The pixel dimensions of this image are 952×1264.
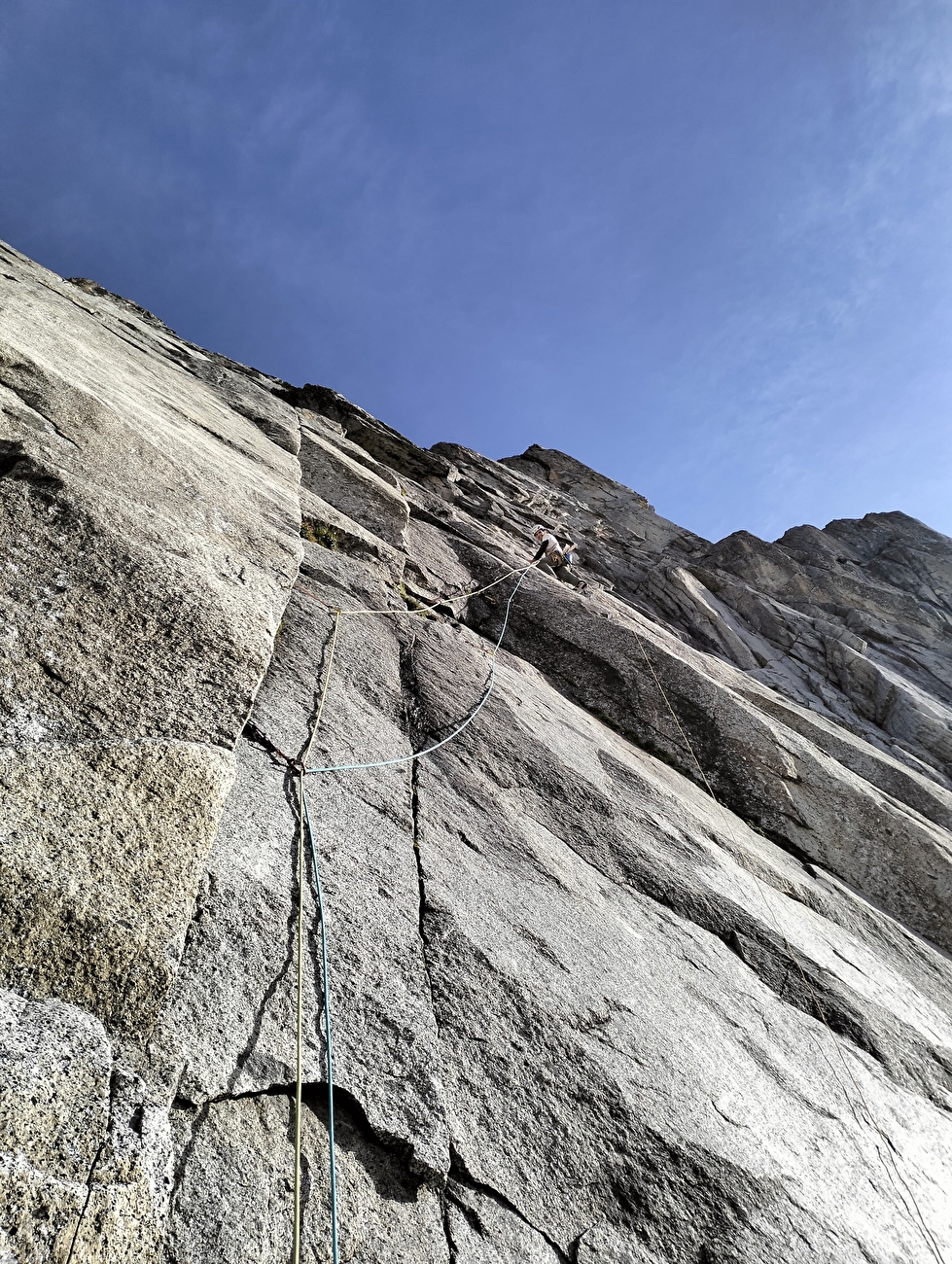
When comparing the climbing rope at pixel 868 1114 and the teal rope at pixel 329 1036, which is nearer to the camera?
the teal rope at pixel 329 1036

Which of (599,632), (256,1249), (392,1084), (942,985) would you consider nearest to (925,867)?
(942,985)

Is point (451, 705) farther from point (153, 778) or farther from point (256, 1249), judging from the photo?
point (256, 1249)

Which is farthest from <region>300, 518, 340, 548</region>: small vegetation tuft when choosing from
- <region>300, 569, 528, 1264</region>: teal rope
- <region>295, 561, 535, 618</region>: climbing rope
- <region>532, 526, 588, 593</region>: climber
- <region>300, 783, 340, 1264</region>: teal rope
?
<region>532, 526, 588, 593</region>: climber

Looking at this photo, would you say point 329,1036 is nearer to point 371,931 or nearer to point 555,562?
point 371,931

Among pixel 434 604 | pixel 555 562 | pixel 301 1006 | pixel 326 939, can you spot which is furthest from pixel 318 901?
pixel 555 562

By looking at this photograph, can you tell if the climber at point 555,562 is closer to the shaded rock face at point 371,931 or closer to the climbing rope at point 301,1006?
the shaded rock face at point 371,931

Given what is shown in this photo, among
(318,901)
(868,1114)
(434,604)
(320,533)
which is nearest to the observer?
(318,901)

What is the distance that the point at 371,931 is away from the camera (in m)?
4.14

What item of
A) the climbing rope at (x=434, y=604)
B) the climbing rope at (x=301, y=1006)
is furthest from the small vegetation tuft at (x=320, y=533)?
the climbing rope at (x=301, y=1006)

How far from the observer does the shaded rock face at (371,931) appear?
9.07ft

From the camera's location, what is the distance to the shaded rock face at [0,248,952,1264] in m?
2.76

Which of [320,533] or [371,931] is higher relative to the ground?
[320,533]

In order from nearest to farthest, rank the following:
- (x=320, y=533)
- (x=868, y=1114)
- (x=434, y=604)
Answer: (x=868, y=1114) → (x=320, y=533) → (x=434, y=604)

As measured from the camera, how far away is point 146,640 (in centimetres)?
439
